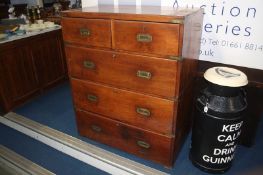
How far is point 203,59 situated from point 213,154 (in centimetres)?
74

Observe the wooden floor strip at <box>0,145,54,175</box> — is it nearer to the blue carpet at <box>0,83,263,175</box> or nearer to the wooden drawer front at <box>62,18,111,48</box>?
the blue carpet at <box>0,83,263,175</box>

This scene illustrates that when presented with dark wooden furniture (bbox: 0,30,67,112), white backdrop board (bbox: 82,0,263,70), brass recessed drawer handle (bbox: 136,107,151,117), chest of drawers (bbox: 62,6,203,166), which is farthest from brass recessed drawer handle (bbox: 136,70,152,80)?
dark wooden furniture (bbox: 0,30,67,112)

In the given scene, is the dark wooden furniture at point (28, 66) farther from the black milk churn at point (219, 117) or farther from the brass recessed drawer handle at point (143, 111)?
the black milk churn at point (219, 117)

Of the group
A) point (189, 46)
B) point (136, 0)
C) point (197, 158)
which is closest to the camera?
point (189, 46)

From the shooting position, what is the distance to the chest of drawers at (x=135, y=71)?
1.26 meters

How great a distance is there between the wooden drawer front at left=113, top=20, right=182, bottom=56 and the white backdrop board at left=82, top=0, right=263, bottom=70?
21.7 inches

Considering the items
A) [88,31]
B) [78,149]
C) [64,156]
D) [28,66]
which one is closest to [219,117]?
[88,31]

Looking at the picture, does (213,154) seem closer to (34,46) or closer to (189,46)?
(189,46)

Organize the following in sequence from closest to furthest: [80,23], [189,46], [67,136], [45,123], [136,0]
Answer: [189,46]
[80,23]
[136,0]
[67,136]
[45,123]

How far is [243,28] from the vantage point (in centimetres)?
154

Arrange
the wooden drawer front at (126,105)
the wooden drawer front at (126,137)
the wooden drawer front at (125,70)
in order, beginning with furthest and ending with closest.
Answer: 1. the wooden drawer front at (126,137)
2. the wooden drawer front at (126,105)
3. the wooden drawer front at (125,70)

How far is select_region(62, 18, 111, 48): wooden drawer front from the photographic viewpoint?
55.3 inches

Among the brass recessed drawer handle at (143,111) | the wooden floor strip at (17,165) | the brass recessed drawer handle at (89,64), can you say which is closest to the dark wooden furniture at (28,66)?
the wooden floor strip at (17,165)

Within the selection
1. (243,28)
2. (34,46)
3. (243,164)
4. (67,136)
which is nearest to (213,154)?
(243,164)
